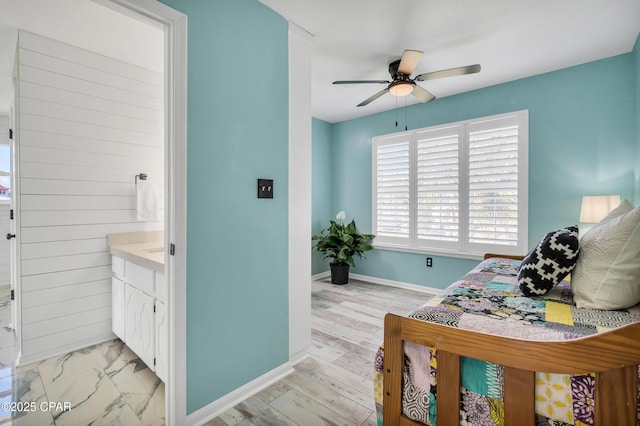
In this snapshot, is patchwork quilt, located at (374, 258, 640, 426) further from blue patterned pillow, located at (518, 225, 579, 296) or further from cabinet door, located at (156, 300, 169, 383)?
cabinet door, located at (156, 300, 169, 383)

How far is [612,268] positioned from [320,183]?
394 centimetres

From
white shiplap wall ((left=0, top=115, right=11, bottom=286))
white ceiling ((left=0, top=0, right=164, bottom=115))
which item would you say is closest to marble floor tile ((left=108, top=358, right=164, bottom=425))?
white ceiling ((left=0, top=0, right=164, bottom=115))

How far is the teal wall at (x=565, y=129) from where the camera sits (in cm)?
273

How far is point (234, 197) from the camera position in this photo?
181 centimetres

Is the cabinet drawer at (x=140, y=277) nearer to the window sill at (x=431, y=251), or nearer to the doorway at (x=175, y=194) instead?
the doorway at (x=175, y=194)

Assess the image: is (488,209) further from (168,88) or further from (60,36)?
(60,36)

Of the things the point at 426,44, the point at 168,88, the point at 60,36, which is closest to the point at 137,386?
the point at 168,88

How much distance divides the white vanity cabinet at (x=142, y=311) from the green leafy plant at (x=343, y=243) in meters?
2.60

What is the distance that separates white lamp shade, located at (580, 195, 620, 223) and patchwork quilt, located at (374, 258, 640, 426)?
164cm

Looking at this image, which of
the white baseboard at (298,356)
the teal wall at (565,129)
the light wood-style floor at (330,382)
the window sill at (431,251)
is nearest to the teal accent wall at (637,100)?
the teal wall at (565,129)

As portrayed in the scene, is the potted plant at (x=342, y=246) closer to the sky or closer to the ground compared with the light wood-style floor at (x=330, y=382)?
closer to the sky

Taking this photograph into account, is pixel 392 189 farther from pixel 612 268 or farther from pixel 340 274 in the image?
pixel 612 268

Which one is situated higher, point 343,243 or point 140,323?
point 343,243

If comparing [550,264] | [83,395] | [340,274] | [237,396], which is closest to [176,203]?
[237,396]
